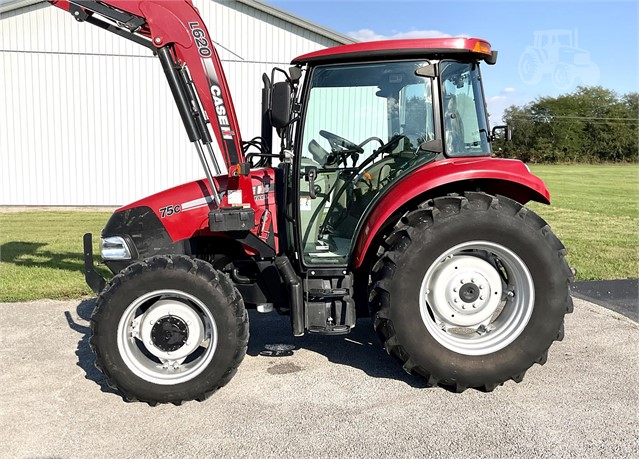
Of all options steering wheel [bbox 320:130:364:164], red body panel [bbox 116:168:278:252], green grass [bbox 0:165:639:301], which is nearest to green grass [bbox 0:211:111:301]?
green grass [bbox 0:165:639:301]

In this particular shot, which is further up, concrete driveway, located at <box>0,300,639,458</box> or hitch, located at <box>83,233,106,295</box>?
hitch, located at <box>83,233,106,295</box>

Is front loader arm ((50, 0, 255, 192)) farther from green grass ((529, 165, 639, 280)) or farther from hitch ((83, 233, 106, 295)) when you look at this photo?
green grass ((529, 165, 639, 280))

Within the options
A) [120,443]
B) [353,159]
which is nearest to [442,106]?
[353,159]

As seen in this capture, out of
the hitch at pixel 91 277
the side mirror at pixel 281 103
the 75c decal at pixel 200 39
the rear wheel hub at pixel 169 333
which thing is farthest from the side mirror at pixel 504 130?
the hitch at pixel 91 277

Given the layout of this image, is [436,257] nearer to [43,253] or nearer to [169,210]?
[169,210]

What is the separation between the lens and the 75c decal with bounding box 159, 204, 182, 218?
13.2ft

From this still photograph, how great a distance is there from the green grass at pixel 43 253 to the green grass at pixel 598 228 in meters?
6.60

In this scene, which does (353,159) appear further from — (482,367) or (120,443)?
Answer: (120,443)

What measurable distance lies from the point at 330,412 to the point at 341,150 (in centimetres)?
181

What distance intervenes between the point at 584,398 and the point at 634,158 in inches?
2012

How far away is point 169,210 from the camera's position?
4031 mm

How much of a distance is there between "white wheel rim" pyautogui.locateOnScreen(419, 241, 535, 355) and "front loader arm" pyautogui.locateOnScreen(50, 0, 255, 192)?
1.52 metres

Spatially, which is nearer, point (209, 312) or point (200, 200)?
point (209, 312)

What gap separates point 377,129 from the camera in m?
3.89
